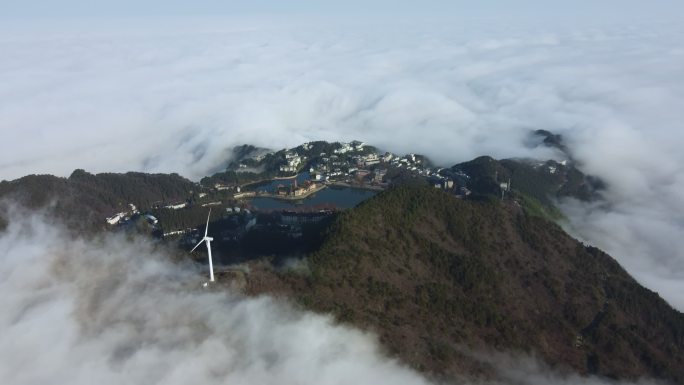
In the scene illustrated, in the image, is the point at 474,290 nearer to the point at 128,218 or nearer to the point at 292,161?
the point at 128,218

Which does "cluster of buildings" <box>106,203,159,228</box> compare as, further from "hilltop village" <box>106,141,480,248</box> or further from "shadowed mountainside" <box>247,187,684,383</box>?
"shadowed mountainside" <box>247,187,684,383</box>

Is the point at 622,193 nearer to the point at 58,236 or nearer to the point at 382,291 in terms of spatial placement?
the point at 382,291

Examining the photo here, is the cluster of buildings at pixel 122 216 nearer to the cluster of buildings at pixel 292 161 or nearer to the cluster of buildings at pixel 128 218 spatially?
the cluster of buildings at pixel 128 218

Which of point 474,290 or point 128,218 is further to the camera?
point 128,218

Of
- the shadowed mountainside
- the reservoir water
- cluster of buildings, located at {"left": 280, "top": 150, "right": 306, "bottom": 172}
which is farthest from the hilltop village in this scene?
the shadowed mountainside

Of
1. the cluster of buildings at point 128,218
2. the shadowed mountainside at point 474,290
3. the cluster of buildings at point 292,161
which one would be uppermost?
the shadowed mountainside at point 474,290

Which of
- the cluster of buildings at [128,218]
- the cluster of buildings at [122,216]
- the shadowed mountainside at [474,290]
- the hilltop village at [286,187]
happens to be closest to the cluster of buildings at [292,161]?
the hilltop village at [286,187]

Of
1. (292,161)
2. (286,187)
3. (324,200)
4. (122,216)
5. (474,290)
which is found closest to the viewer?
(474,290)

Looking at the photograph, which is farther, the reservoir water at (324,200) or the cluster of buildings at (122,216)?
the reservoir water at (324,200)

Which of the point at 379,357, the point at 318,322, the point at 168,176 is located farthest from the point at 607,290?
the point at 168,176

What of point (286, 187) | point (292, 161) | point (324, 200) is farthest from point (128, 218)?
point (292, 161)

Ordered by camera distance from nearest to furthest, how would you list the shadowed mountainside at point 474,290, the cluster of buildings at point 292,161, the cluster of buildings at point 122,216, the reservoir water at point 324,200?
the shadowed mountainside at point 474,290 → the cluster of buildings at point 122,216 → the reservoir water at point 324,200 → the cluster of buildings at point 292,161
